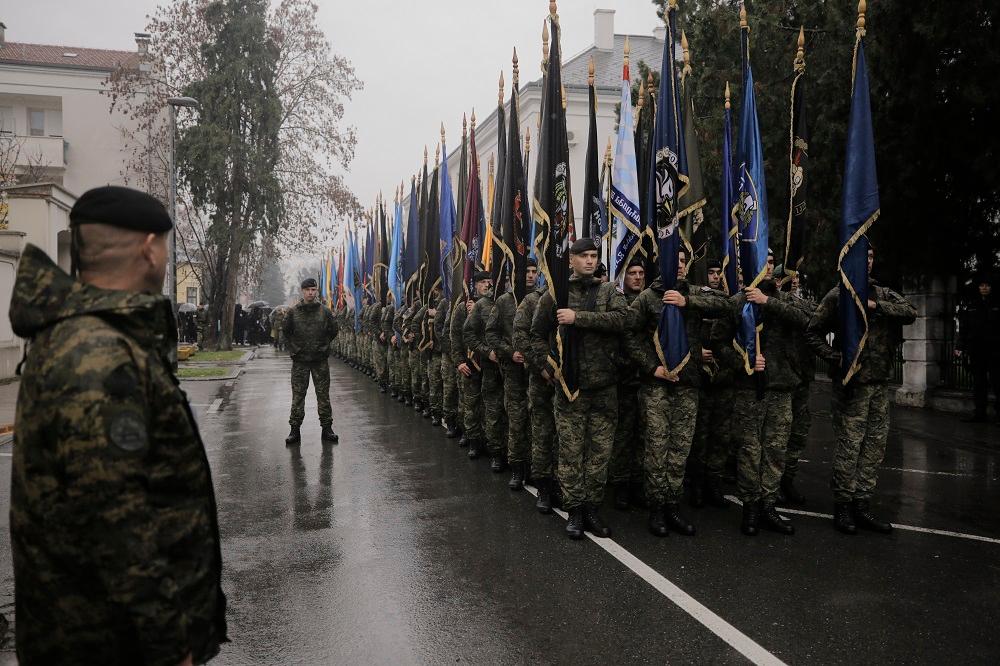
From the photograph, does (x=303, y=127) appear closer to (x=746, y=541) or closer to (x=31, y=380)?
(x=746, y=541)

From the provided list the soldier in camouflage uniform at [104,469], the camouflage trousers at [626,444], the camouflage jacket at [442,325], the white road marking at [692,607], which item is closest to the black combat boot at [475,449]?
the camouflage jacket at [442,325]

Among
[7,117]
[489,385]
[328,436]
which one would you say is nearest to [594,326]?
[489,385]

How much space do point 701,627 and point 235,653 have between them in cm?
235

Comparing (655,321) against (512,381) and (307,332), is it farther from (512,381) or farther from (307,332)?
(307,332)

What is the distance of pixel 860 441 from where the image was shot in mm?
5918

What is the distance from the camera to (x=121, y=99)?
4109cm

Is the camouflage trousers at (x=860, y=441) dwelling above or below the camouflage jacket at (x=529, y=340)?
below

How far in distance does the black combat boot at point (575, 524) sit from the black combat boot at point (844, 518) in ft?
6.42

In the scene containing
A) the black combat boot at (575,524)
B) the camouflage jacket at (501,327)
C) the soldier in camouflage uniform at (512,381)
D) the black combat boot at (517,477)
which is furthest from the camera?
the camouflage jacket at (501,327)

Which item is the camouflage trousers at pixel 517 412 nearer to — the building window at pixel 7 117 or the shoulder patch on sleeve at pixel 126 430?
the shoulder patch on sleeve at pixel 126 430

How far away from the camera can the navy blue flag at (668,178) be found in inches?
241

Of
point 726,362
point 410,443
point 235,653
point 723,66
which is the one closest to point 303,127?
point 723,66

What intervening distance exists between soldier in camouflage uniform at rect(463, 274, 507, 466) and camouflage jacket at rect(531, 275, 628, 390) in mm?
2170

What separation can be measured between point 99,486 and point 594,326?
14.1 feet
